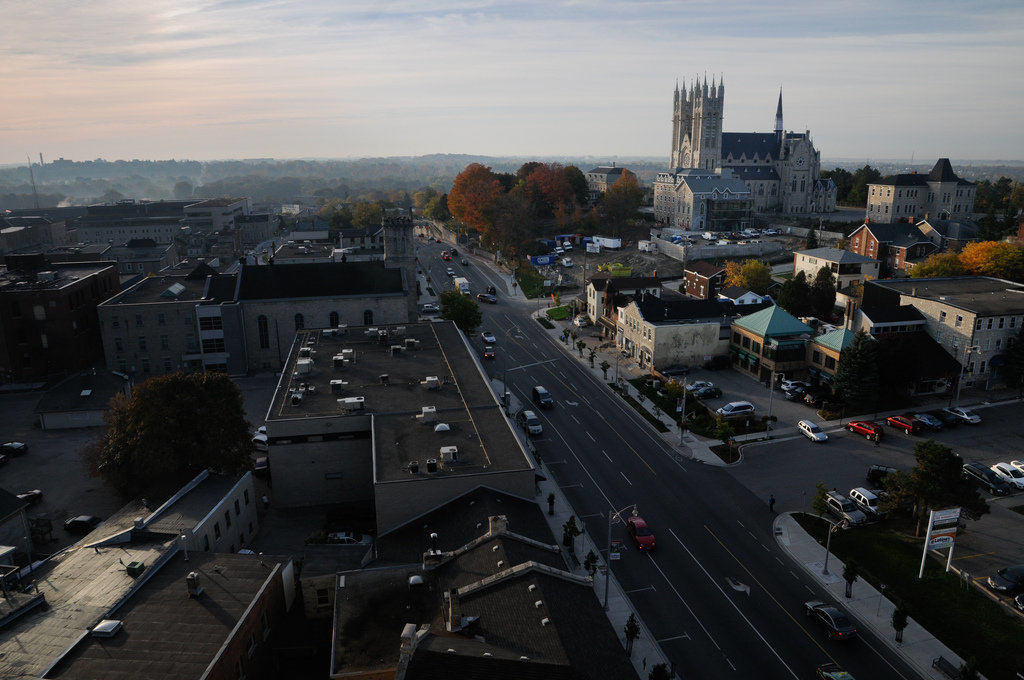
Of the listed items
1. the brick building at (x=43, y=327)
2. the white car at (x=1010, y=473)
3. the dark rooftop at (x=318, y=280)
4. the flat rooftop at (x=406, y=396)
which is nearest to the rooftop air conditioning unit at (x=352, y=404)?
the flat rooftop at (x=406, y=396)

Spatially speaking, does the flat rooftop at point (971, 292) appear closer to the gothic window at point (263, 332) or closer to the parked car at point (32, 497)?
the gothic window at point (263, 332)

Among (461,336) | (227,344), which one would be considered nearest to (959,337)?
(461,336)

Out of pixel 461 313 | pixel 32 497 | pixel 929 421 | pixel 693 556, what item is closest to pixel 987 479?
pixel 929 421

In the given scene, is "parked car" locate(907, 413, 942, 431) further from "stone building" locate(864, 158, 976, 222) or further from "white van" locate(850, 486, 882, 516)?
"stone building" locate(864, 158, 976, 222)

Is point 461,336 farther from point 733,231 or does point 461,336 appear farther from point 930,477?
point 733,231

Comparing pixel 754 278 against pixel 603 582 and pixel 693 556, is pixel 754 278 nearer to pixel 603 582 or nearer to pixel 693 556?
pixel 693 556
